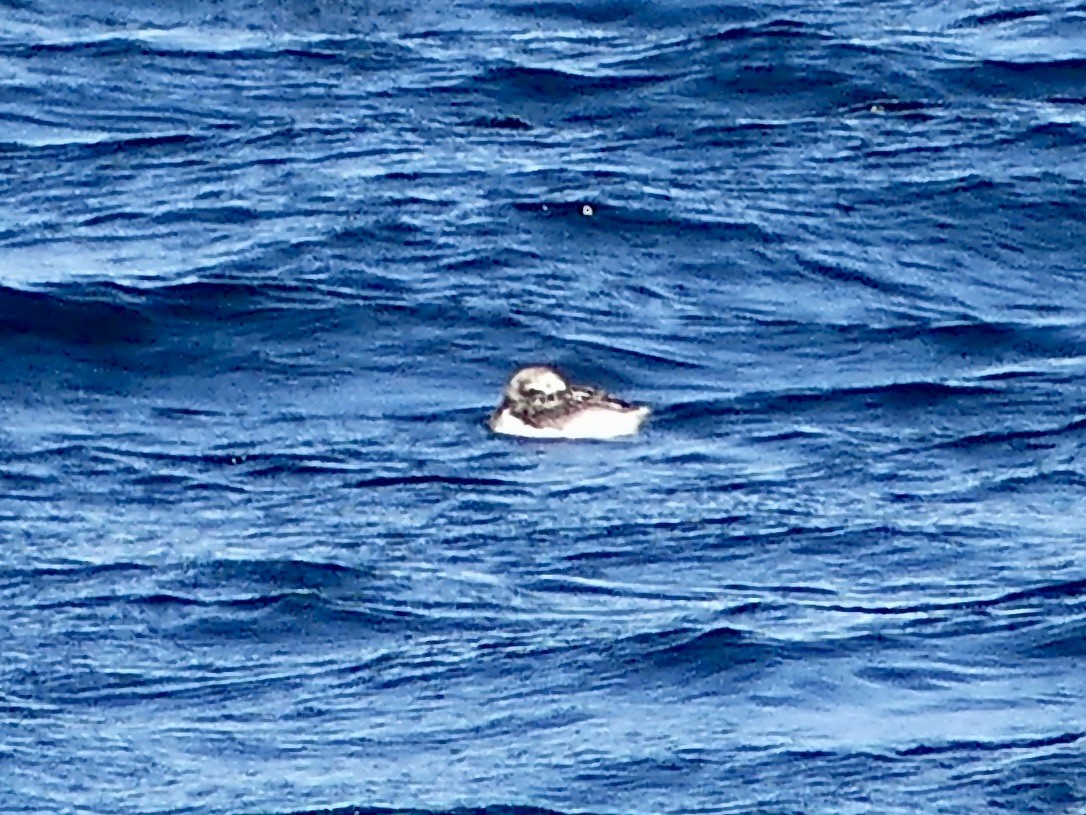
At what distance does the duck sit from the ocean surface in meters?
0.13

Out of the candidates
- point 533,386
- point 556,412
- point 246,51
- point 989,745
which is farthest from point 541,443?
point 246,51

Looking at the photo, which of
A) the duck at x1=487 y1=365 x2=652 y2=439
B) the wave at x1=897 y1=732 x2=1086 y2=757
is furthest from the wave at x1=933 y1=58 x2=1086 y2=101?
the wave at x1=897 y1=732 x2=1086 y2=757

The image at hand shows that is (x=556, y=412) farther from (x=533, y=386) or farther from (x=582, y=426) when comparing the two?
(x=533, y=386)


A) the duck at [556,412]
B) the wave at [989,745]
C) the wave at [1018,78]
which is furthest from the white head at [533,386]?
the wave at [1018,78]

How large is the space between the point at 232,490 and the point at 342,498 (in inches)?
19.7

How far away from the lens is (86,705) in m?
14.2

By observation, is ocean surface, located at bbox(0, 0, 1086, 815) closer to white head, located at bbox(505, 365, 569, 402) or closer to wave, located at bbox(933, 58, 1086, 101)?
wave, located at bbox(933, 58, 1086, 101)

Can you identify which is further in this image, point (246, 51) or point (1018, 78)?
point (246, 51)

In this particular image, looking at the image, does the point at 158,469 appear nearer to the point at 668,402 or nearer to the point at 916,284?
the point at 668,402

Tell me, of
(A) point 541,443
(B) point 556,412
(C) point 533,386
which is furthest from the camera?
(C) point 533,386

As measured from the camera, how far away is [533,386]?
57.3 ft

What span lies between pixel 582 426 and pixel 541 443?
31 cm

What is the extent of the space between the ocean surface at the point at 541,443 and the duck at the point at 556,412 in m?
0.13

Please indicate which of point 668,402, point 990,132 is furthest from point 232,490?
point 990,132
